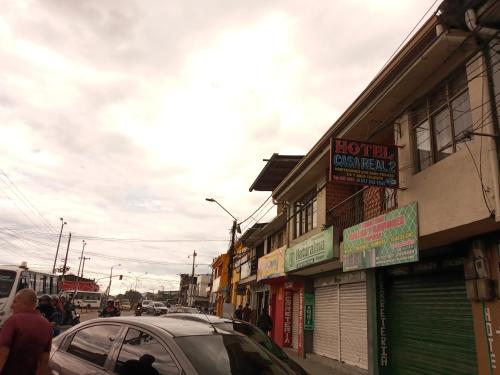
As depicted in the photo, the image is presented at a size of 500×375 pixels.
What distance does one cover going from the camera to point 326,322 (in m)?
16.1

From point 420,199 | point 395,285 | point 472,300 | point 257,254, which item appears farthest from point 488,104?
point 257,254

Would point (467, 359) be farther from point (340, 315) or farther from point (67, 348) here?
point (67, 348)

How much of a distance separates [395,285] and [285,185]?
310 inches

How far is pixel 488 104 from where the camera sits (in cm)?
729

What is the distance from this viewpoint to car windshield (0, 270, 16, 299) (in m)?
15.2

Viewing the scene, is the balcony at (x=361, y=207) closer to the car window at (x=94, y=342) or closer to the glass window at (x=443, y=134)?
the glass window at (x=443, y=134)

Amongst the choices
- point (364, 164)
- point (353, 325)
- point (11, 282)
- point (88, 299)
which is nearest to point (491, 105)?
point (364, 164)

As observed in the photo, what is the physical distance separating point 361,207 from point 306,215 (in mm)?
4718

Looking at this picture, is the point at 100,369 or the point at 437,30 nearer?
the point at 100,369

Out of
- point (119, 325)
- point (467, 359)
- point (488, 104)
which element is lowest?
point (467, 359)

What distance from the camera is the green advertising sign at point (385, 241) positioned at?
8.92 meters

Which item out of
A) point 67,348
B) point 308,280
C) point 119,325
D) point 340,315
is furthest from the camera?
point 308,280

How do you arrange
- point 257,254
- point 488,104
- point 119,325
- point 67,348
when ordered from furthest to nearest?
point 257,254 → point 488,104 → point 67,348 → point 119,325

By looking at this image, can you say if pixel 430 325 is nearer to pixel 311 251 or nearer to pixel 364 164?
pixel 364 164
